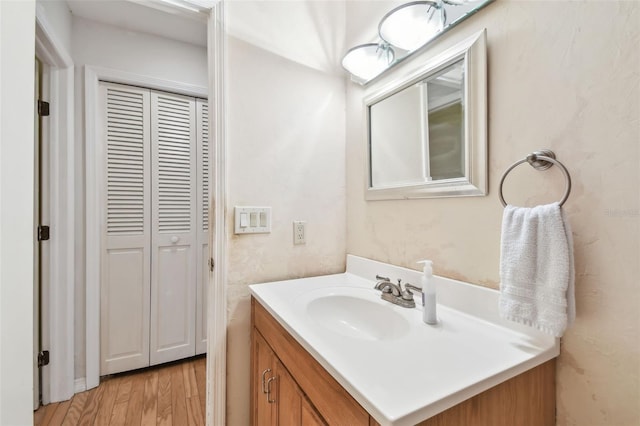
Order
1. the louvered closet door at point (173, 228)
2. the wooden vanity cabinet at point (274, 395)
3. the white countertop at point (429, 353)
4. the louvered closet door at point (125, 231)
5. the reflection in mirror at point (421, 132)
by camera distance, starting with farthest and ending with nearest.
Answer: the louvered closet door at point (173, 228), the louvered closet door at point (125, 231), the reflection in mirror at point (421, 132), the wooden vanity cabinet at point (274, 395), the white countertop at point (429, 353)

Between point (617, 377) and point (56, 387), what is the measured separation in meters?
2.51

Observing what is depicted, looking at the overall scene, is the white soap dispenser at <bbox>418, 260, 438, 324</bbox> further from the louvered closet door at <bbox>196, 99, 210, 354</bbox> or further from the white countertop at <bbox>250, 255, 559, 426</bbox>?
the louvered closet door at <bbox>196, 99, 210, 354</bbox>

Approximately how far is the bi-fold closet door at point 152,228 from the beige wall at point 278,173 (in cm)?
100

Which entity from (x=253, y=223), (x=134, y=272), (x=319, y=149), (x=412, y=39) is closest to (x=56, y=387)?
A: (x=134, y=272)

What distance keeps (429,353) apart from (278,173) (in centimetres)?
93

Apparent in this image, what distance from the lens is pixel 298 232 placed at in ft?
4.30

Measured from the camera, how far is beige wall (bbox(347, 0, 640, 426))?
0.56 meters

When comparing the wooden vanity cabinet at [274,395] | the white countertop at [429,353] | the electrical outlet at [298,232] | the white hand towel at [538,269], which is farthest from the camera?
the electrical outlet at [298,232]

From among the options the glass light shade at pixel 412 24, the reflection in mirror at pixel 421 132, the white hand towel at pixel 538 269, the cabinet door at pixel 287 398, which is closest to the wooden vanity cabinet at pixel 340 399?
the cabinet door at pixel 287 398

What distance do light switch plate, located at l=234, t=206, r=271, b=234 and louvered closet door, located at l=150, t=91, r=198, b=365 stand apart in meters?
1.02

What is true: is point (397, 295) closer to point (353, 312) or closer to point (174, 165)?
point (353, 312)

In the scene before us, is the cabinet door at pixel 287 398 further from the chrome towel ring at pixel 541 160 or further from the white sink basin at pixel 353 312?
the chrome towel ring at pixel 541 160

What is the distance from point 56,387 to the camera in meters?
1.61

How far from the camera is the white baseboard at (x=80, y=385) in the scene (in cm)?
169
